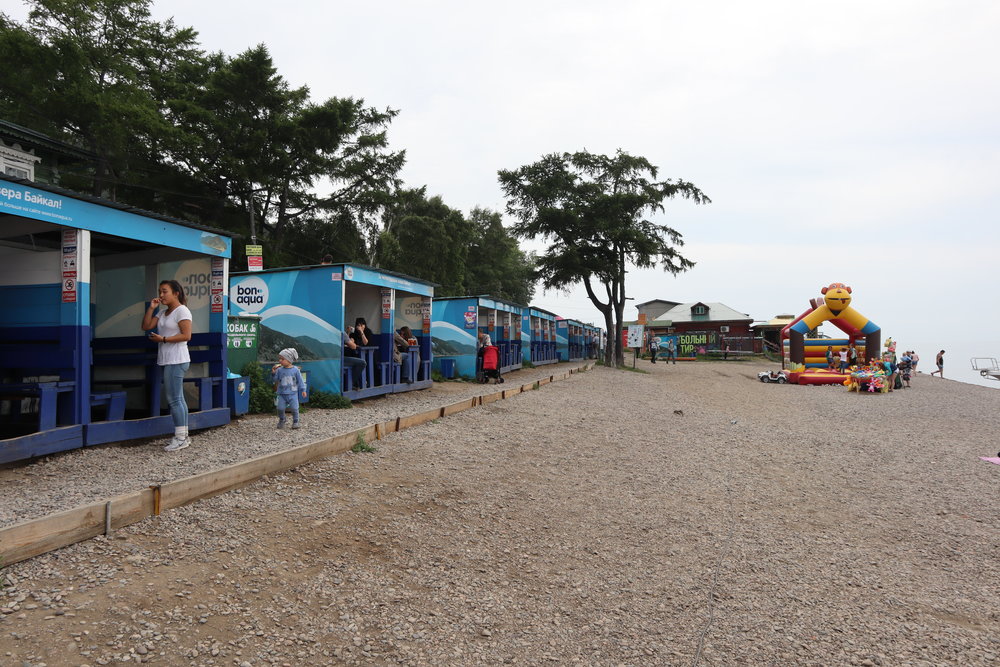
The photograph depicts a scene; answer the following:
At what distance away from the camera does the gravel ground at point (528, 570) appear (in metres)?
3.07

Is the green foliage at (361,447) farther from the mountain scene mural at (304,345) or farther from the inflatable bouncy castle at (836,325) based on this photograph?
the inflatable bouncy castle at (836,325)

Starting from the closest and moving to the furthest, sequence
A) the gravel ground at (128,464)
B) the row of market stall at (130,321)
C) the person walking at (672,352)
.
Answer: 1. the gravel ground at (128,464)
2. the row of market stall at (130,321)
3. the person walking at (672,352)

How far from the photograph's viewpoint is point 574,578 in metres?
4.09

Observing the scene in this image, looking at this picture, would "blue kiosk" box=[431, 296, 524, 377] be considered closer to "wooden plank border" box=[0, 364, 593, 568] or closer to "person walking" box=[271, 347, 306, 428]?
"person walking" box=[271, 347, 306, 428]

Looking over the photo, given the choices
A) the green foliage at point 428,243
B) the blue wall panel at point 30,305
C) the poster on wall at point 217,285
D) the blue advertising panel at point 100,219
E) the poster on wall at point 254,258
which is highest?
the green foliage at point 428,243

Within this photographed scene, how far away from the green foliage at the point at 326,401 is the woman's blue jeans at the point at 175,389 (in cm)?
A: 419

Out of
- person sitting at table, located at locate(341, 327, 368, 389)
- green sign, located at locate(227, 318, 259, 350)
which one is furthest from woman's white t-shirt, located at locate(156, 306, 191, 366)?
person sitting at table, located at locate(341, 327, 368, 389)

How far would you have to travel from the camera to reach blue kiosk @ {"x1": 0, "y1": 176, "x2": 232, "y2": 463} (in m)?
5.56

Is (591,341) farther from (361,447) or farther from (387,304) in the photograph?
(361,447)

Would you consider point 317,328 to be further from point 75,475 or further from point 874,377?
point 874,377

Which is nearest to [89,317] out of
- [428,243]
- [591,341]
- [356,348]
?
[356,348]

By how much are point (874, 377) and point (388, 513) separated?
2160 centimetres

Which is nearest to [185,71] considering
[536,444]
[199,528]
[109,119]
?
[109,119]

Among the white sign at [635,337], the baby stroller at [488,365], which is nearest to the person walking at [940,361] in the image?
the white sign at [635,337]
